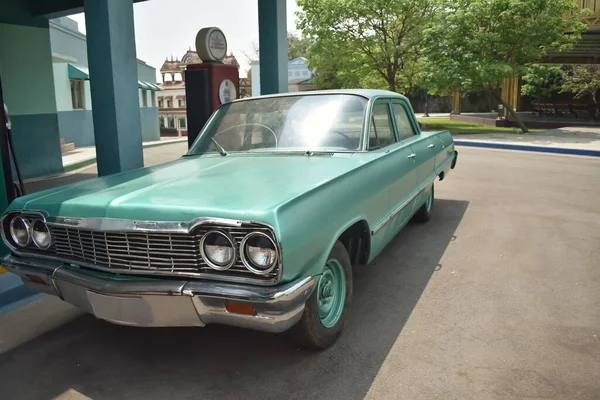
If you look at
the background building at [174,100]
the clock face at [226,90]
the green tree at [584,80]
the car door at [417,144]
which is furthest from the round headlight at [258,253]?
the background building at [174,100]

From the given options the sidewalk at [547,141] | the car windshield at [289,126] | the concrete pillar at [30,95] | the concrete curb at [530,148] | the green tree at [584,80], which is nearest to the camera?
the car windshield at [289,126]

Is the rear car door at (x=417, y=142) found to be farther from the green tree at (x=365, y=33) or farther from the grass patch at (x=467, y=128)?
the green tree at (x=365, y=33)

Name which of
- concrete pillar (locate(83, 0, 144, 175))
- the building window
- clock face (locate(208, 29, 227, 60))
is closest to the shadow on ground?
concrete pillar (locate(83, 0, 144, 175))

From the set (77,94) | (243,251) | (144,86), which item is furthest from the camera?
(144,86)

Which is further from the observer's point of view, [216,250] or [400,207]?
[400,207]

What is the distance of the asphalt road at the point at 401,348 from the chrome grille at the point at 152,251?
70 centimetres

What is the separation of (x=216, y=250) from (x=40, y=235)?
1268 mm

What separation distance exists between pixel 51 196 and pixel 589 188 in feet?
26.9

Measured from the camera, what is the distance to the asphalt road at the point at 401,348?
2881 millimetres

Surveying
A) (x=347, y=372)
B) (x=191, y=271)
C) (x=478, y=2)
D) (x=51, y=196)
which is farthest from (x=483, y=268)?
(x=478, y=2)

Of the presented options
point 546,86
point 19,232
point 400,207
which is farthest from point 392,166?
point 546,86

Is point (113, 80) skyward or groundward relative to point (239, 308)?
skyward

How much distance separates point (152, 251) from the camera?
2.74 meters

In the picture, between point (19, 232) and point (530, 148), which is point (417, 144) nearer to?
point (19, 232)
